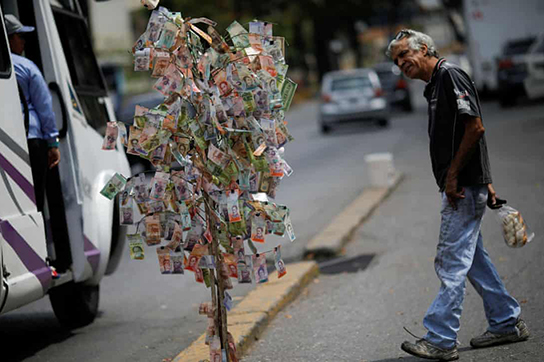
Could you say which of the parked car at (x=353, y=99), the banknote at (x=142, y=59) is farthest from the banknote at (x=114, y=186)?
the parked car at (x=353, y=99)

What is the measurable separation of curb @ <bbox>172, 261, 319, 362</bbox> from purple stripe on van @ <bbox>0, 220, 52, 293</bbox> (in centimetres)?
96

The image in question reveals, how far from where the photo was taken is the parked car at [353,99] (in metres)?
25.2

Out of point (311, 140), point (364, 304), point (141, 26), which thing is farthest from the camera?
point (141, 26)

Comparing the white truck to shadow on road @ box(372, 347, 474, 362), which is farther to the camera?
the white truck

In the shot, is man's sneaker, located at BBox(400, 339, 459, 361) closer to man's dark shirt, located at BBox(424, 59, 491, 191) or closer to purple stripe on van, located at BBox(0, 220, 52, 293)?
man's dark shirt, located at BBox(424, 59, 491, 191)

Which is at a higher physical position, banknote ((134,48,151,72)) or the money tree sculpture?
banknote ((134,48,151,72))

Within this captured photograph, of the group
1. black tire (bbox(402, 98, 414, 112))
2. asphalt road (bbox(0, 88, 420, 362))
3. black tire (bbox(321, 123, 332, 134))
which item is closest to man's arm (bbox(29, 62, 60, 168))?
asphalt road (bbox(0, 88, 420, 362))

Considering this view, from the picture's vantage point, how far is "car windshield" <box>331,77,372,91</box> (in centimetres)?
2553

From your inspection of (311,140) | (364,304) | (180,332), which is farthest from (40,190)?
(311,140)

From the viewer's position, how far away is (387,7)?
6269 centimetres

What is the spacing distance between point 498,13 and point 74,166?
21.8 meters

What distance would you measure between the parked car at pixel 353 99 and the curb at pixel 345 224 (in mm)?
12114

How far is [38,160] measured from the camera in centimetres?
589

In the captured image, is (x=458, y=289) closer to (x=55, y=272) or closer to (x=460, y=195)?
(x=460, y=195)
